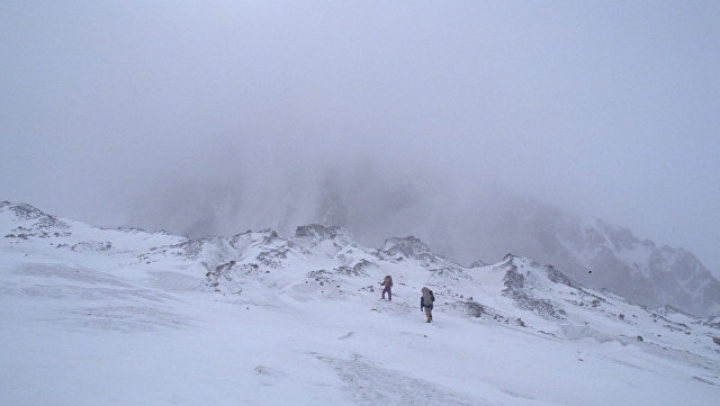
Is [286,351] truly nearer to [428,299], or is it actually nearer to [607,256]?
[428,299]

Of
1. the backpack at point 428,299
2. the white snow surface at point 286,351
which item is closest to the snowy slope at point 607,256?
the white snow surface at point 286,351

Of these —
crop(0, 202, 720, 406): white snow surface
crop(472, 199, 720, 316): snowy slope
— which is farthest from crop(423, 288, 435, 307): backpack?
crop(472, 199, 720, 316): snowy slope

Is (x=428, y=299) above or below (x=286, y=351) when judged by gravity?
above

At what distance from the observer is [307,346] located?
13.1m

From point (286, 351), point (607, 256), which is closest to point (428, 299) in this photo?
point (286, 351)

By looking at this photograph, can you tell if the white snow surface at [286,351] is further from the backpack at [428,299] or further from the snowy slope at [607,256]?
the snowy slope at [607,256]

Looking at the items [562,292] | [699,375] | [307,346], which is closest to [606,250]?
[562,292]

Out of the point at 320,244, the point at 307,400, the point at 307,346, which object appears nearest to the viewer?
the point at 307,400

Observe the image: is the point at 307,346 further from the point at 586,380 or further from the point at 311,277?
the point at 311,277

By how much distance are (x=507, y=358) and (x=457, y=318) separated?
8.51 meters

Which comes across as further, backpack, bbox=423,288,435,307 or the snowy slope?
the snowy slope

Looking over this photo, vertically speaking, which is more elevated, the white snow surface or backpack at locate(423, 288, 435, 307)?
backpack at locate(423, 288, 435, 307)

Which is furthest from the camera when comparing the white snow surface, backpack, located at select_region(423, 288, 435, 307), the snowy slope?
the snowy slope

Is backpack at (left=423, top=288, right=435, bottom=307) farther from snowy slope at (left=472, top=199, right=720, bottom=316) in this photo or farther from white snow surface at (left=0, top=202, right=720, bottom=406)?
snowy slope at (left=472, top=199, right=720, bottom=316)
